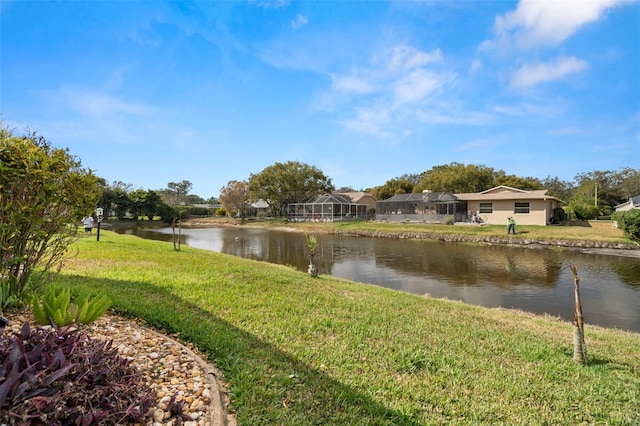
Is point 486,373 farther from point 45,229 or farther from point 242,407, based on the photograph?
point 45,229

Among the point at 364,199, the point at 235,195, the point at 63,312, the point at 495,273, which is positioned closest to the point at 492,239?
the point at 495,273

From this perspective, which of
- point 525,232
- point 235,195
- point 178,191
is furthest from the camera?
point 178,191

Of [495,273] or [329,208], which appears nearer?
[495,273]

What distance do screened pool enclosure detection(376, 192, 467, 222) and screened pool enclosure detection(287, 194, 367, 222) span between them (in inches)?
192

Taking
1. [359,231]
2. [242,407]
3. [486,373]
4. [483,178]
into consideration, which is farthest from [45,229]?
[483,178]

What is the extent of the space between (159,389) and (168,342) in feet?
2.69

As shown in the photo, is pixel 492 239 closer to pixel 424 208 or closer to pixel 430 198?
pixel 430 198

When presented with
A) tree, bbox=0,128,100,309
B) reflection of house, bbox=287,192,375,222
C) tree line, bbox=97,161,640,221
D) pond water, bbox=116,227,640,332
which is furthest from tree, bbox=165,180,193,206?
tree, bbox=0,128,100,309

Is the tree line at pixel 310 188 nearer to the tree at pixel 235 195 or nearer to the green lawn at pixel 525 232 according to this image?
the tree at pixel 235 195

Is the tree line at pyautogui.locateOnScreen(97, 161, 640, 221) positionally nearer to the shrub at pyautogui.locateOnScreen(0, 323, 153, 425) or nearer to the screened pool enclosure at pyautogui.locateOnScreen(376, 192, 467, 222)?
the screened pool enclosure at pyautogui.locateOnScreen(376, 192, 467, 222)

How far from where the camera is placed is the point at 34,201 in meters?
2.86

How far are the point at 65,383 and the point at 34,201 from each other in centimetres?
197

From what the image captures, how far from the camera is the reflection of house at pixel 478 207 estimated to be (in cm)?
2542

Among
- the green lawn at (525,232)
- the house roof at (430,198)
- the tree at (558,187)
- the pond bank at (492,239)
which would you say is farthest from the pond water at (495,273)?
the tree at (558,187)
